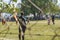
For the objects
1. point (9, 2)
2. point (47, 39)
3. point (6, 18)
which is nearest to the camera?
point (9, 2)

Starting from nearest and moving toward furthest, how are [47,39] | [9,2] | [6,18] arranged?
[9,2] < [6,18] < [47,39]

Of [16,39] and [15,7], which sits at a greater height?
[15,7]

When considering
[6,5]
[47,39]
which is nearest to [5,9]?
[6,5]

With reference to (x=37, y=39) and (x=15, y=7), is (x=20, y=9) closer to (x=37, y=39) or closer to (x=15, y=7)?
(x=15, y=7)

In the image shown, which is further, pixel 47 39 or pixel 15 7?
pixel 47 39

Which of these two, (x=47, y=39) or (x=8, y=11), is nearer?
(x=8, y=11)

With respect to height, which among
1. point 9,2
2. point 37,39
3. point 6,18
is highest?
point 9,2

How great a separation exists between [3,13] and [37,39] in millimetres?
9072

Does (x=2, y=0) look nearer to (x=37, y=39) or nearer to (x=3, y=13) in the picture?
(x=3, y=13)

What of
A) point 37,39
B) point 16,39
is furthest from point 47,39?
point 16,39

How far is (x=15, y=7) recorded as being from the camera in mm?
2209

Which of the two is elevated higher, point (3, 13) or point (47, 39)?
point (3, 13)

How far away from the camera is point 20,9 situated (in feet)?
7.07

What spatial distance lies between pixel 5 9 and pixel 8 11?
6cm
